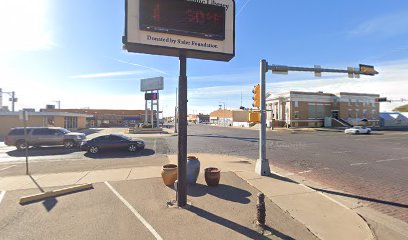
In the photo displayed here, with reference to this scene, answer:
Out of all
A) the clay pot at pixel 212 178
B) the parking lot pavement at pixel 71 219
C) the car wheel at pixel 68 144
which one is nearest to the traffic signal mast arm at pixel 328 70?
the clay pot at pixel 212 178

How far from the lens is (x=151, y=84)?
47.8 metres

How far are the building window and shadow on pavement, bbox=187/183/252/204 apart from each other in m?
44.8

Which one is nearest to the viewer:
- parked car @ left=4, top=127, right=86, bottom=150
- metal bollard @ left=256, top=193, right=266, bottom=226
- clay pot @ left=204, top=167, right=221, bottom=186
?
metal bollard @ left=256, top=193, right=266, bottom=226

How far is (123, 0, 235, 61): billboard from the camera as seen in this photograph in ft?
19.9

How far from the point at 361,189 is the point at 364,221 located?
2.90 metres

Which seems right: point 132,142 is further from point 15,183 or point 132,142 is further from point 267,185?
point 267,185

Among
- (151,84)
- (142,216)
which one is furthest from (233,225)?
(151,84)

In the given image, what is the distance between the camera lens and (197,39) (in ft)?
21.5

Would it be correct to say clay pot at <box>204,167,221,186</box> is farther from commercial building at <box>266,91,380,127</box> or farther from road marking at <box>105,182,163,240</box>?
commercial building at <box>266,91,380,127</box>

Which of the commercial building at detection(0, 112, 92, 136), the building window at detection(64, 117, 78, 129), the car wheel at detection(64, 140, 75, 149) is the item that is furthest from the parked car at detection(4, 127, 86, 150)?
the building window at detection(64, 117, 78, 129)

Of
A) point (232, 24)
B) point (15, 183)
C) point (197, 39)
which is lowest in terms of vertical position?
point (15, 183)

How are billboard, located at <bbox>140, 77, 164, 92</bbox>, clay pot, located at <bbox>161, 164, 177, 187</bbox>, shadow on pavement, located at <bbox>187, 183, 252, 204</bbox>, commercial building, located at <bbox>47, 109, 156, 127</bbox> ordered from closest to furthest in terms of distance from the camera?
shadow on pavement, located at <bbox>187, 183, 252, 204</bbox> < clay pot, located at <bbox>161, 164, 177, 187</bbox> < billboard, located at <bbox>140, 77, 164, 92</bbox> < commercial building, located at <bbox>47, 109, 156, 127</bbox>

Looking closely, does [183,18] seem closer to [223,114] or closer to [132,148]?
[132,148]

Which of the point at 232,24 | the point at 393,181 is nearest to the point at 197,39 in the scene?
the point at 232,24
